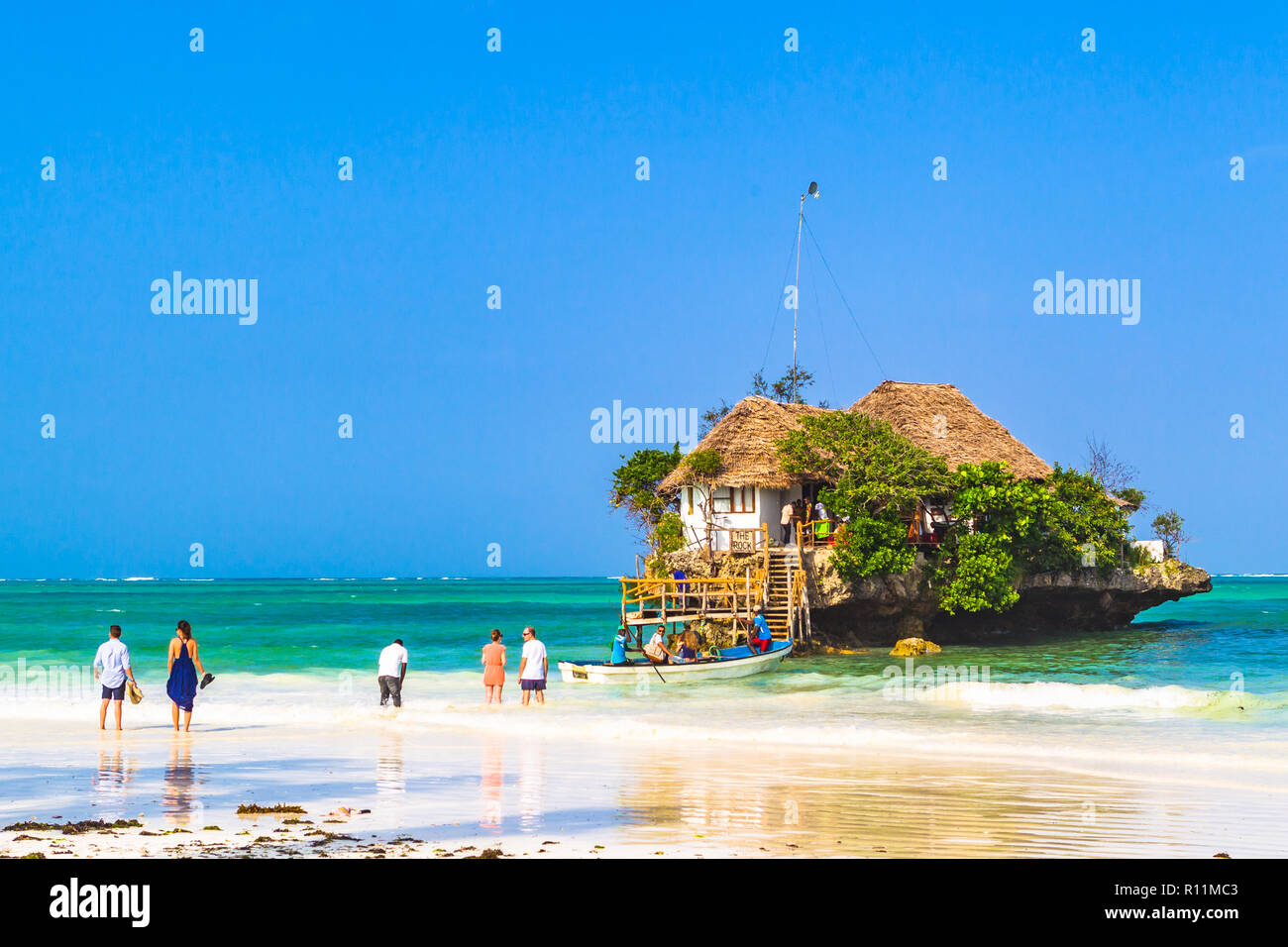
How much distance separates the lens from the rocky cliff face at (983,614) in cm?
3347

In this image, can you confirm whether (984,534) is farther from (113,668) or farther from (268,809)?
(268,809)

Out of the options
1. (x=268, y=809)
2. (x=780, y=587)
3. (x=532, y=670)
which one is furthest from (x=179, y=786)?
(x=780, y=587)

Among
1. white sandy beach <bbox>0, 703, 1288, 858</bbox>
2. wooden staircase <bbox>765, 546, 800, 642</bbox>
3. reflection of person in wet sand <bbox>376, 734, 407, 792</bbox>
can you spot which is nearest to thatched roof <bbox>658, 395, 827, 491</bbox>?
wooden staircase <bbox>765, 546, 800, 642</bbox>

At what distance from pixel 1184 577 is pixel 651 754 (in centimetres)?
3134

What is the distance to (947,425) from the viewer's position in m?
38.5

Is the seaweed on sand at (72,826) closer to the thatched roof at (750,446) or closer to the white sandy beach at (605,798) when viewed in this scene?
the white sandy beach at (605,798)

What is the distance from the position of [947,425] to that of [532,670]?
2244cm

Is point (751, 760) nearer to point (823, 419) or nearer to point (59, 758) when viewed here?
point (59, 758)

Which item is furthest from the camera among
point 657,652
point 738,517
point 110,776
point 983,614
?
point 983,614

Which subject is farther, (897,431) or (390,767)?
(897,431)

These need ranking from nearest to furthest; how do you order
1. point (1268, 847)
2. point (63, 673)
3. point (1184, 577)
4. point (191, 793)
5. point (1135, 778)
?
1. point (1268, 847)
2. point (191, 793)
3. point (1135, 778)
4. point (63, 673)
5. point (1184, 577)

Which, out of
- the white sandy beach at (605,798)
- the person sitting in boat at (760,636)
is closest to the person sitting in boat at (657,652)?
the person sitting in boat at (760,636)

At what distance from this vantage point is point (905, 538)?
111ft
